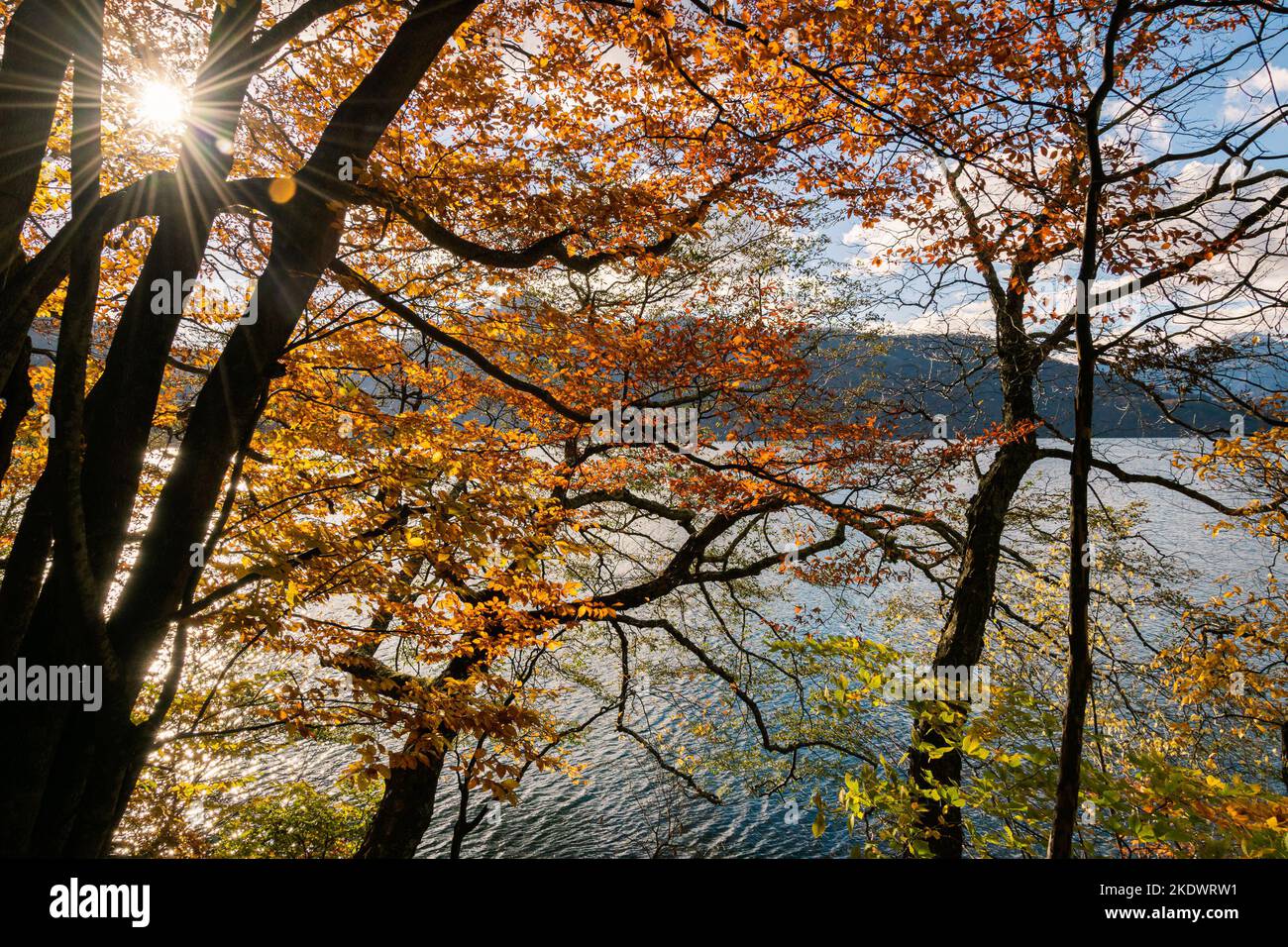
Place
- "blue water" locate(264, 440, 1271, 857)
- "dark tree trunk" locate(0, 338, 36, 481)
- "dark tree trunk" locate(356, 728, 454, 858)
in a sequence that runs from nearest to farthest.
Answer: "dark tree trunk" locate(0, 338, 36, 481) < "dark tree trunk" locate(356, 728, 454, 858) < "blue water" locate(264, 440, 1271, 857)

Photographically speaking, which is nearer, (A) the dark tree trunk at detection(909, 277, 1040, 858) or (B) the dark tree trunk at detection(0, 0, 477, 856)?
(B) the dark tree trunk at detection(0, 0, 477, 856)

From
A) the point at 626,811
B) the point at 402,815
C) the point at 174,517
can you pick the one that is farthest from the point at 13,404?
the point at 626,811

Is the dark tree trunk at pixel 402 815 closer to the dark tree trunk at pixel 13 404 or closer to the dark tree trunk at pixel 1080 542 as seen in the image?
the dark tree trunk at pixel 13 404

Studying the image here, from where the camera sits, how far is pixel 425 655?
6613mm

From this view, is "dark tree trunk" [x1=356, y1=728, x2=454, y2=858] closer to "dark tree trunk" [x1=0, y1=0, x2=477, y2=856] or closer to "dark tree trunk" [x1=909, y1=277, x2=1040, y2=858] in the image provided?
"dark tree trunk" [x1=0, y1=0, x2=477, y2=856]

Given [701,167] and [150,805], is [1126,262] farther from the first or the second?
[150,805]

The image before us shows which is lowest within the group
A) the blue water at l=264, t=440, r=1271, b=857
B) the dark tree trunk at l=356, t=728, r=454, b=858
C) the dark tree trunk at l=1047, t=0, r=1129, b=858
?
the blue water at l=264, t=440, r=1271, b=857

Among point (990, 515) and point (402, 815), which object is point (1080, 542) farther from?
point (402, 815)

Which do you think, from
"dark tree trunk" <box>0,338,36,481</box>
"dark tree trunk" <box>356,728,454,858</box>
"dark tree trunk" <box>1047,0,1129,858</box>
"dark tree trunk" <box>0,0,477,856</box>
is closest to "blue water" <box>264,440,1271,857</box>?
"dark tree trunk" <box>356,728,454,858</box>

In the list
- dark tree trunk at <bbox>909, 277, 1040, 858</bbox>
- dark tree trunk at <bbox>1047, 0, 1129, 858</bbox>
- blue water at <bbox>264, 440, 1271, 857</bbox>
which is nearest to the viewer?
dark tree trunk at <bbox>1047, 0, 1129, 858</bbox>

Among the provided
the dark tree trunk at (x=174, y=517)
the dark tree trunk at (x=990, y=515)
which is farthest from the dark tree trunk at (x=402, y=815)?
the dark tree trunk at (x=990, y=515)

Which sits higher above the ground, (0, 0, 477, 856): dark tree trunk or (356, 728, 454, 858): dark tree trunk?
(0, 0, 477, 856): dark tree trunk

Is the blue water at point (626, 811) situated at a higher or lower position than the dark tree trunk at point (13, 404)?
lower
